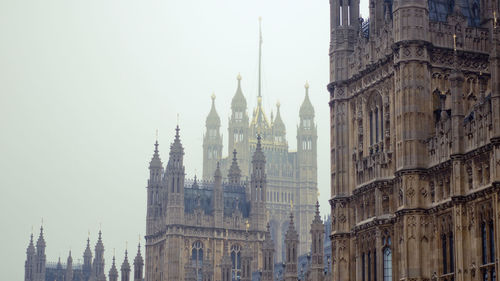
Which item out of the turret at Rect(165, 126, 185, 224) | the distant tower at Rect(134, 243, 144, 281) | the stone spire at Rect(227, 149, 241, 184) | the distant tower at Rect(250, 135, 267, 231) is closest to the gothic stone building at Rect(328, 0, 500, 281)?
the turret at Rect(165, 126, 185, 224)

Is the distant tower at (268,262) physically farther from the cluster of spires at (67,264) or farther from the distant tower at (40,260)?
the distant tower at (40,260)

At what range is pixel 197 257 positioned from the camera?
117125mm

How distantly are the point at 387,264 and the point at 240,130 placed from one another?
12131 centimetres

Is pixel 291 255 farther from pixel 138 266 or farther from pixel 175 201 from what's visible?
pixel 138 266

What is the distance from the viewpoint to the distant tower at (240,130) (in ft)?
576

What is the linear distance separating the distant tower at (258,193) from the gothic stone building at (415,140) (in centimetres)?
5890

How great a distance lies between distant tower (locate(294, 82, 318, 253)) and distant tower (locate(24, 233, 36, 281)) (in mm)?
42366

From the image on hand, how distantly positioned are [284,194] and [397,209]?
4838 inches

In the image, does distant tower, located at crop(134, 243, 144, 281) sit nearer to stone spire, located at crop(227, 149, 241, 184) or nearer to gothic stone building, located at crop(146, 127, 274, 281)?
gothic stone building, located at crop(146, 127, 274, 281)

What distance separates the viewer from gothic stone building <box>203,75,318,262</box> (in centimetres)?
17462

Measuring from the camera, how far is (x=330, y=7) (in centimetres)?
6400

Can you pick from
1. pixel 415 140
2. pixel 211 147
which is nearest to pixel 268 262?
pixel 415 140

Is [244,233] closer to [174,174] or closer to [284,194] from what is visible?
[174,174]

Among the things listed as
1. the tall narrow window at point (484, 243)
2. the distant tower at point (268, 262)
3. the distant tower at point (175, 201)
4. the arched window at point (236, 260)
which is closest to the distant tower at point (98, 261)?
the arched window at point (236, 260)
